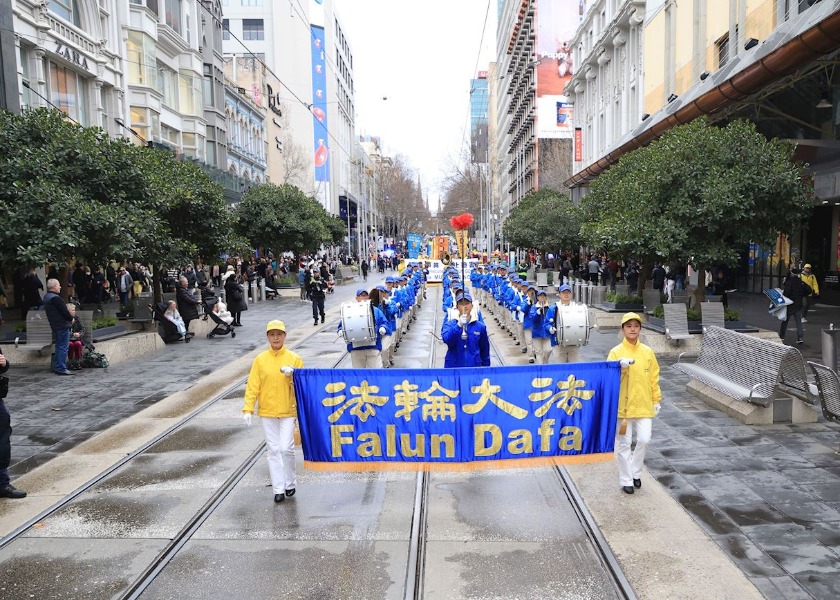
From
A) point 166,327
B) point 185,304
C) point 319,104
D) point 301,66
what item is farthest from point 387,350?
point 319,104

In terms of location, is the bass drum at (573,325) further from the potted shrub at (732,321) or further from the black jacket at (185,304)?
the black jacket at (185,304)

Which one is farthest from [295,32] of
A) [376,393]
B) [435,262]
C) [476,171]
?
[376,393]

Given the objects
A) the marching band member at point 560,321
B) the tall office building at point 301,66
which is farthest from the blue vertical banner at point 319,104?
the marching band member at point 560,321

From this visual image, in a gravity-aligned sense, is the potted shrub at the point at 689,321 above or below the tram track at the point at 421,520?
above

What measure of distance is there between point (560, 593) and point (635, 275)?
76.8 feet

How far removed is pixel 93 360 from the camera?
14.0 metres

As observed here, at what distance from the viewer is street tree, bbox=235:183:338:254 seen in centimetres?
3409

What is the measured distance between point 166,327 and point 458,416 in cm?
1319

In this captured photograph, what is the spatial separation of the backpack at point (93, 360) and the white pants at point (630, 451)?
36.4ft

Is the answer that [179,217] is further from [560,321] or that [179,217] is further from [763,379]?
[763,379]

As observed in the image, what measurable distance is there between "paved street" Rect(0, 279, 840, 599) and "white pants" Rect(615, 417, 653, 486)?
19 centimetres

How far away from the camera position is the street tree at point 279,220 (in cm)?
3409

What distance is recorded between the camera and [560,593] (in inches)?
189

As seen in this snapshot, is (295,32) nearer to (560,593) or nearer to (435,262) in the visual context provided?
(435,262)
